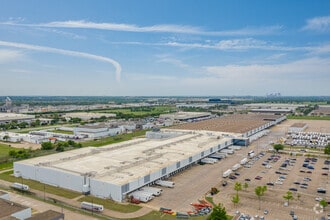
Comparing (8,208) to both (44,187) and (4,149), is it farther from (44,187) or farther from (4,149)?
(4,149)

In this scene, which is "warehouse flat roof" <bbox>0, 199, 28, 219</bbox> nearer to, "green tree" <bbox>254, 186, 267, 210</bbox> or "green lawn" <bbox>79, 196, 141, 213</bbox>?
"green lawn" <bbox>79, 196, 141, 213</bbox>

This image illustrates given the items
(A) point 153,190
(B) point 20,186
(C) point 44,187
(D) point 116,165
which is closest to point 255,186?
(A) point 153,190

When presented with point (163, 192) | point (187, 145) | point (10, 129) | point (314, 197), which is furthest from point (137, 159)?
point (10, 129)

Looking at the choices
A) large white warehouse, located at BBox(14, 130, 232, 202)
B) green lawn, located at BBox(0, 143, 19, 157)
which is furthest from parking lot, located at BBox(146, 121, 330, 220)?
green lawn, located at BBox(0, 143, 19, 157)

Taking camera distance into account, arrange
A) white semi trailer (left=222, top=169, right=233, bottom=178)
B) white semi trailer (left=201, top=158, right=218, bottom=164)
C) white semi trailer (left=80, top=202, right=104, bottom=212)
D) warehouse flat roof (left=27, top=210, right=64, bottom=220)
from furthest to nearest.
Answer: white semi trailer (left=201, top=158, right=218, bottom=164)
white semi trailer (left=222, top=169, right=233, bottom=178)
white semi trailer (left=80, top=202, right=104, bottom=212)
warehouse flat roof (left=27, top=210, right=64, bottom=220)

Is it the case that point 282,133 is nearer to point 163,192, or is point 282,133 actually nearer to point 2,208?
point 163,192

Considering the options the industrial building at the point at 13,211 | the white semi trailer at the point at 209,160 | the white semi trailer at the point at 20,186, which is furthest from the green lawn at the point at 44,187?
the white semi trailer at the point at 209,160
